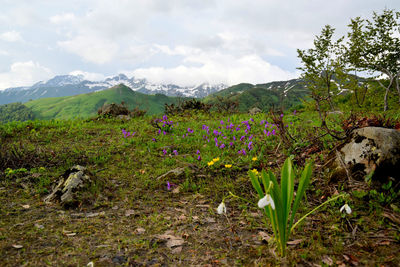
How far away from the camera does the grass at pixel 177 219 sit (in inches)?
88.8

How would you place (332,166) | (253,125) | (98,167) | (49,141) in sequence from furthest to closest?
1. (253,125)
2. (49,141)
3. (98,167)
4. (332,166)

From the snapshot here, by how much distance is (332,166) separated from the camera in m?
3.75

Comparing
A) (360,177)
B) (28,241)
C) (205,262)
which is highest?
(360,177)

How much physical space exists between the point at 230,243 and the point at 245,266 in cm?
44

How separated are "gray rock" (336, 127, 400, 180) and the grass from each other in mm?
259

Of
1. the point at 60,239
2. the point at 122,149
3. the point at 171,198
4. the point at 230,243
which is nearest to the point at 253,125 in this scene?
the point at 122,149

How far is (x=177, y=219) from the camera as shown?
325 cm

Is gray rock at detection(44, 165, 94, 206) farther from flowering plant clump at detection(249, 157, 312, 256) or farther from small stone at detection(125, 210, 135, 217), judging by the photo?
flowering plant clump at detection(249, 157, 312, 256)

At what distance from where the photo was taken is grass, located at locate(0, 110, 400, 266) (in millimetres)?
2256

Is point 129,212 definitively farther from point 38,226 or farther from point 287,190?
point 287,190

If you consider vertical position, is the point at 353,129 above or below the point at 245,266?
above

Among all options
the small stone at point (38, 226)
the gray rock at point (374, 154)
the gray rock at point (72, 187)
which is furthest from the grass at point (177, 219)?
the gray rock at point (374, 154)

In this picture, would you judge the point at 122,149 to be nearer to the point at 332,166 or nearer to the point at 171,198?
the point at 171,198

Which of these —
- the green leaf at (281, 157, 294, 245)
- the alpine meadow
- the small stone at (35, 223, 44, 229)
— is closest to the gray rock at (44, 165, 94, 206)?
the alpine meadow
